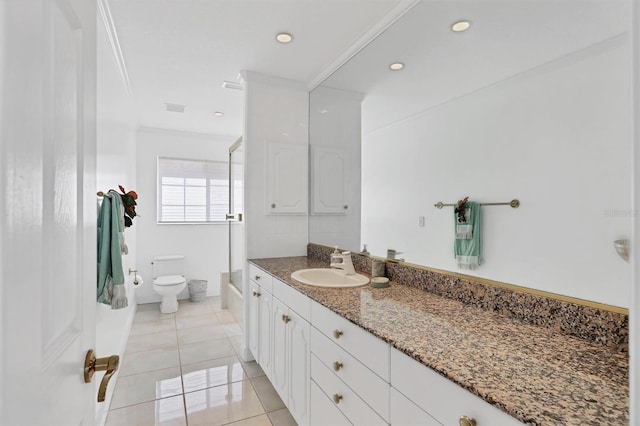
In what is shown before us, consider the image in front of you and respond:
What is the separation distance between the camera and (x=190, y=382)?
2.41 m

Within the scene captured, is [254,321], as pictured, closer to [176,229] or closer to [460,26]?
[460,26]

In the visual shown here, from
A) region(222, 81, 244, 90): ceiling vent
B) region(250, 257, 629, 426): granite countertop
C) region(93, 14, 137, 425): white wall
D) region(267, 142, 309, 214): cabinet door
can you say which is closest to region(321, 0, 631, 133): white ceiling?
region(267, 142, 309, 214): cabinet door

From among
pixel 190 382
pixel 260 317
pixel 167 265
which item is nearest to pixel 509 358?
pixel 260 317

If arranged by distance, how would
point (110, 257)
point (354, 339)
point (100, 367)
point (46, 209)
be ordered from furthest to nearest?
point (110, 257) < point (354, 339) < point (100, 367) < point (46, 209)

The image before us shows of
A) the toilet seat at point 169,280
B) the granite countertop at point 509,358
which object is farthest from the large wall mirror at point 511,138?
the toilet seat at point 169,280

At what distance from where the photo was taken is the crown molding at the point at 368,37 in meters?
1.81

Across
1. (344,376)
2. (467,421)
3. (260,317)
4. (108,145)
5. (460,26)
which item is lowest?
(260,317)

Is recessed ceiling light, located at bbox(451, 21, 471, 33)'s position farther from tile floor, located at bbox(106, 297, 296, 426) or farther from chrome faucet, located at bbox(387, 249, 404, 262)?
tile floor, located at bbox(106, 297, 296, 426)

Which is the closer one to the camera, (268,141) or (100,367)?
(100,367)

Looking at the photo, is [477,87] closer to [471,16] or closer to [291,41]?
[471,16]

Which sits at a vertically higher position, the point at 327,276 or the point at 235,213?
the point at 235,213

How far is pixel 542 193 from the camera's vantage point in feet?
3.72

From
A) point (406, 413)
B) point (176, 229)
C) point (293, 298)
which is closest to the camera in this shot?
point (406, 413)

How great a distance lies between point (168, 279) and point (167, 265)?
295 mm
